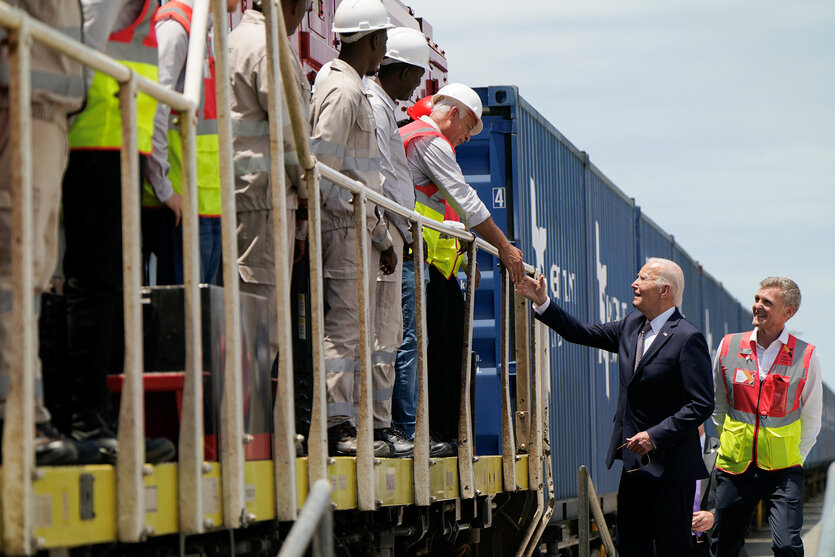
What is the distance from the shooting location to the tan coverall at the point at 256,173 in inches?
180

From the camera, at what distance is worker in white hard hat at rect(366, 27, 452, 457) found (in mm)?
5582

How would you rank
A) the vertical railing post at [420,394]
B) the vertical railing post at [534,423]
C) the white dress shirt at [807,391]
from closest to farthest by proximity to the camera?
the vertical railing post at [420,394] → the white dress shirt at [807,391] → the vertical railing post at [534,423]

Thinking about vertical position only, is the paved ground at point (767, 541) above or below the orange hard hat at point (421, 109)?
below

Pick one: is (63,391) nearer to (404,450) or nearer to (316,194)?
(316,194)

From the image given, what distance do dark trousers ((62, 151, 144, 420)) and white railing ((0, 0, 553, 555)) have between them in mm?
207

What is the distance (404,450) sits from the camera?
5.68 meters

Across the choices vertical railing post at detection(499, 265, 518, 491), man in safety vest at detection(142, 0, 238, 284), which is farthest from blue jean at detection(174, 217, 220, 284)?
vertical railing post at detection(499, 265, 518, 491)

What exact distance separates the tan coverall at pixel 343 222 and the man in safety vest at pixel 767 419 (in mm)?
3229

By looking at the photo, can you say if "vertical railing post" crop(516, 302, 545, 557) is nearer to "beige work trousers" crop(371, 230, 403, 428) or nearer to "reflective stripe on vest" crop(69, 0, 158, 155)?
"beige work trousers" crop(371, 230, 403, 428)

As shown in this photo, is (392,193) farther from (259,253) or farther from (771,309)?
(771,309)

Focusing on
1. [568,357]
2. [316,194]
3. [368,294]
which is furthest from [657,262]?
[568,357]

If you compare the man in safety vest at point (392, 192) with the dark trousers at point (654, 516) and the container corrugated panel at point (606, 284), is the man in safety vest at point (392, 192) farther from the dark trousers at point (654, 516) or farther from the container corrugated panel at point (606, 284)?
the container corrugated panel at point (606, 284)

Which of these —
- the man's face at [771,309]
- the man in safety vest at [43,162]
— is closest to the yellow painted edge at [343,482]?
the man in safety vest at [43,162]

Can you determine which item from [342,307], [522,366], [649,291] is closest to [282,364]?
[342,307]
